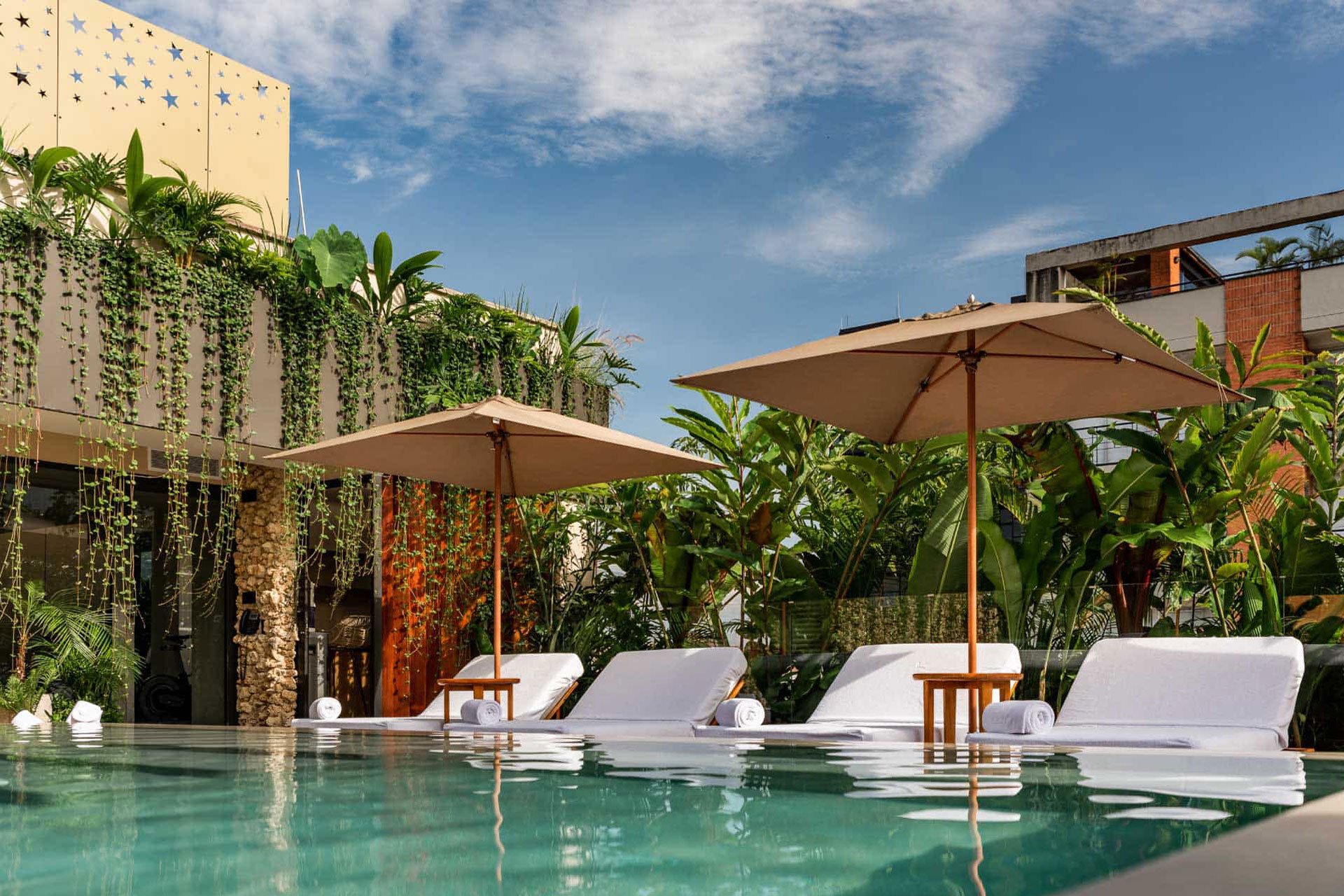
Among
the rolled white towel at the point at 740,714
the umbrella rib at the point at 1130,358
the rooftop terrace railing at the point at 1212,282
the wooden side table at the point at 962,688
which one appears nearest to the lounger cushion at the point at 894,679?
the rolled white towel at the point at 740,714

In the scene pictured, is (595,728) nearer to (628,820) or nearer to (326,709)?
(326,709)

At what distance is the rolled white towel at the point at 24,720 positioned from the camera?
987cm

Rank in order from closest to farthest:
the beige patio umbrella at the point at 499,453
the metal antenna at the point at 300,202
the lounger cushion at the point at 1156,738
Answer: the lounger cushion at the point at 1156,738, the beige patio umbrella at the point at 499,453, the metal antenna at the point at 300,202

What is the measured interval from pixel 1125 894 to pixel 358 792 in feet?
7.69

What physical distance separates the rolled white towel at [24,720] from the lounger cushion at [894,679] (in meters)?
6.70

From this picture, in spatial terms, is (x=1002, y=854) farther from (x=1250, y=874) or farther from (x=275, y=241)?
(x=275, y=241)

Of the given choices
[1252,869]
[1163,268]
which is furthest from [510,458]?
[1163,268]

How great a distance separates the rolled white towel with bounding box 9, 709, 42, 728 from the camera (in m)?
9.87

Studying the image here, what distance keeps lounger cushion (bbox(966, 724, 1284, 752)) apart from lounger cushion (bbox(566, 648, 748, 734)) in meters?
2.47

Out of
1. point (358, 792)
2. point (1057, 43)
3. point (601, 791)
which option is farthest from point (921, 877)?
point (1057, 43)

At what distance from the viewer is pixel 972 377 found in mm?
6551

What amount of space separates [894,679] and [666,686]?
162 centimetres

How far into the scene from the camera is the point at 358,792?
321 centimetres

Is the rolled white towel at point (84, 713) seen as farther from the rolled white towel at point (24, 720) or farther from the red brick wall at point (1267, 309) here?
the red brick wall at point (1267, 309)
